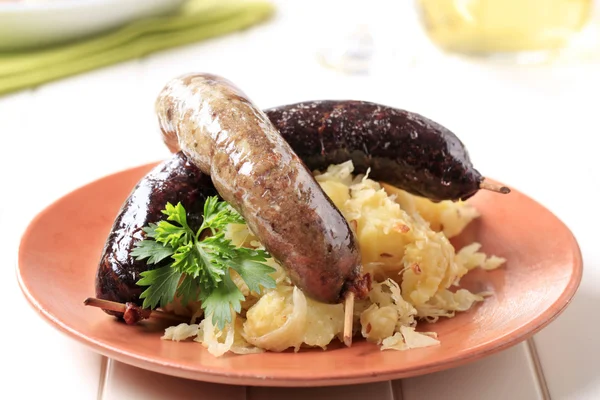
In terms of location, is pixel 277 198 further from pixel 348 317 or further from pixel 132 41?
pixel 132 41

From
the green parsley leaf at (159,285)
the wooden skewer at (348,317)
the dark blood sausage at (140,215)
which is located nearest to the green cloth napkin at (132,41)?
the dark blood sausage at (140,215)

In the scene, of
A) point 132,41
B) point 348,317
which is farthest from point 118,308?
point 132,41

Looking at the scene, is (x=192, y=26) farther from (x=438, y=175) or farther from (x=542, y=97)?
(x=438, y=175)

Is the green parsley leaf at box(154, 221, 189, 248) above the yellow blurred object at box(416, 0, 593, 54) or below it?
above

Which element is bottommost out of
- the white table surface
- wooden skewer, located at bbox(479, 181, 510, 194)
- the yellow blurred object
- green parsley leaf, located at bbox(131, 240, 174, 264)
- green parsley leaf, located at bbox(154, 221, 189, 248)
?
the white table surface

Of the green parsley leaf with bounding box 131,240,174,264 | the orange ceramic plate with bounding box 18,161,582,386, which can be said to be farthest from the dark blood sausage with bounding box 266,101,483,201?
the green parsley leaf with bounding box 131,240,174,264

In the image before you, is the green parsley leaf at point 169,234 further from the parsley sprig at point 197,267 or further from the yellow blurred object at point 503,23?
the yellow blurred object at point 503,23

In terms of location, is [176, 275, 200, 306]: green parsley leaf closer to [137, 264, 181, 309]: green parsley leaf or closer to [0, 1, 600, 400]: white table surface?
[137, 264, 181, 309]: green parsley leaf
